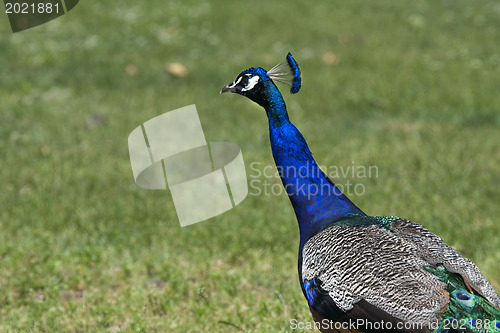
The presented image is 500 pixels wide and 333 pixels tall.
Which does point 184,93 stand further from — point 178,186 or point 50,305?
point 50,305

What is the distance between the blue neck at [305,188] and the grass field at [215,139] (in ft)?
2.87

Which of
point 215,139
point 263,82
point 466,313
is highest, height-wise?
point 263,82

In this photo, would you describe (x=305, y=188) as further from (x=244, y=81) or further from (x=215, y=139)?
(x=215, y=139)

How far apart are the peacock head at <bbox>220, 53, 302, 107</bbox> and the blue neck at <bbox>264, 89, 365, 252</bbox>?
0.81ft

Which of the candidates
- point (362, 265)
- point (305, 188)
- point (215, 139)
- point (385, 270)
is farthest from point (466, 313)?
point (215, 139)

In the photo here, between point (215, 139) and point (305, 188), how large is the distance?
4.66m

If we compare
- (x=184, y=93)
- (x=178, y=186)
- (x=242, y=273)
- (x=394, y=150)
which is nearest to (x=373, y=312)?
(x=242, y=273)

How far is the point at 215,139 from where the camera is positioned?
8.37 metres

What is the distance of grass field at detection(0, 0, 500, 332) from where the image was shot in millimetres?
4883

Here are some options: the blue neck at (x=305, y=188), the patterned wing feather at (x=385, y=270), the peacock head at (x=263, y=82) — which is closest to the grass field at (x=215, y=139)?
the blue neck at (x=305, y=188)

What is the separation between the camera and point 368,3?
1490 centimetres

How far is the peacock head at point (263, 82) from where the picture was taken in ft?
13.0

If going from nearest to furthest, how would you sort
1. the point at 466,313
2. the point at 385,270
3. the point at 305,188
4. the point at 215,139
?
the point at 466,313 → the point at 385,270 → the point at 305,188 → the point at 215,139

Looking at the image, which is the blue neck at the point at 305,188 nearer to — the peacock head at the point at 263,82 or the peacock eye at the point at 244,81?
the peacock head at the point at 263,82
